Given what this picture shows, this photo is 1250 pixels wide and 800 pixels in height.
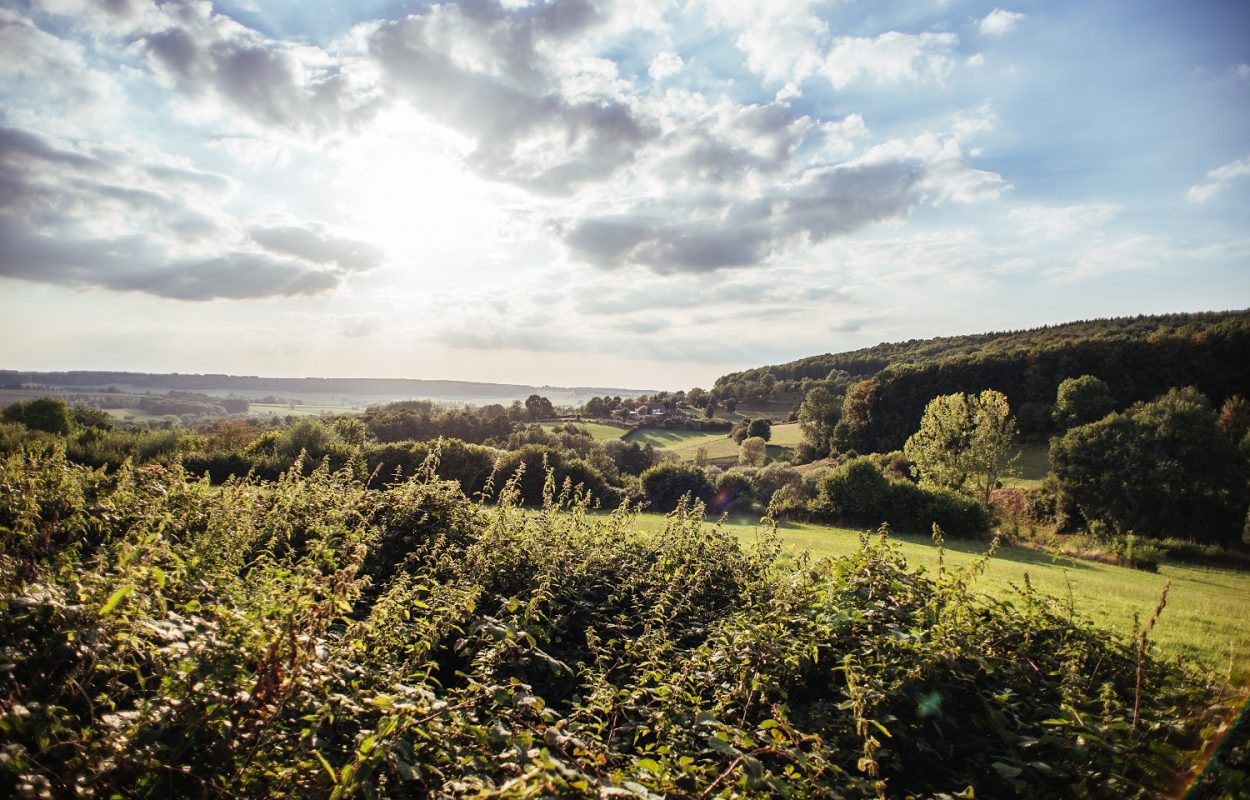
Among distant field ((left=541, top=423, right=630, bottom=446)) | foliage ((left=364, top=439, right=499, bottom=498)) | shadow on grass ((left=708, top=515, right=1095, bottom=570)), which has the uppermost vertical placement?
foliage ((left=364, top=439, right=499, bottom=498))

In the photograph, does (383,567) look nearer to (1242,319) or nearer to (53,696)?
(53,696)

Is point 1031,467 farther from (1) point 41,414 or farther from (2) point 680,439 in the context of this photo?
(1) point 41,414

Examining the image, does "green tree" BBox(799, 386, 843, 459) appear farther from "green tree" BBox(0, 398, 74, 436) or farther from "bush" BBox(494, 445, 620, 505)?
"green tree" BBox(0, 398, 74, 436)

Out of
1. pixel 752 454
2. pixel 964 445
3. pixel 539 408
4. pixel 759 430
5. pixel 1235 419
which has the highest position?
pixel 1235 419

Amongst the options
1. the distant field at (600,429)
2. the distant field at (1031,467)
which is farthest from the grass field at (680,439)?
the distant field at (1031,467)

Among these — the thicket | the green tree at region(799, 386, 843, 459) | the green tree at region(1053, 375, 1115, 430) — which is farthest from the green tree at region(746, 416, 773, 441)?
the thicket

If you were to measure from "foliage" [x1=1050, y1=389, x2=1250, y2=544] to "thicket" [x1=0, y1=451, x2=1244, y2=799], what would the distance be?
37047 mm

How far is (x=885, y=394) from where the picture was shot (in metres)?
63.7

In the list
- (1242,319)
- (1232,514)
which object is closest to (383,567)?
(1232,514)

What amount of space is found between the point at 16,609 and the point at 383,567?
4.26 m

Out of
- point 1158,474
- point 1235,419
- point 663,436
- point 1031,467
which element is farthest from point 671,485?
point 1235,419

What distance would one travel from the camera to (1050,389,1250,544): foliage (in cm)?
3256

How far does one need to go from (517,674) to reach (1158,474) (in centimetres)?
4227

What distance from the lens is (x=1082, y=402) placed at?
166ft
